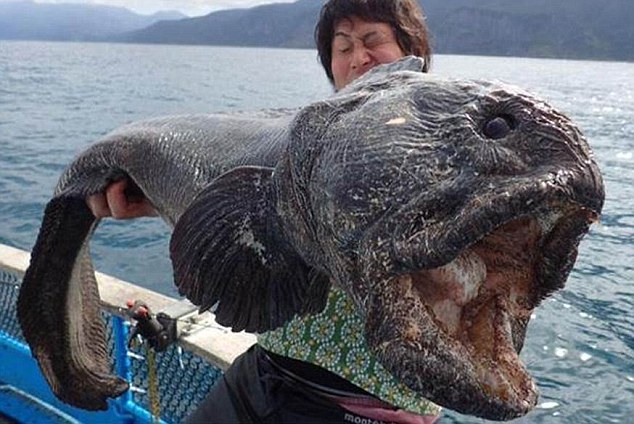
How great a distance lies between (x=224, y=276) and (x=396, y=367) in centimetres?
63

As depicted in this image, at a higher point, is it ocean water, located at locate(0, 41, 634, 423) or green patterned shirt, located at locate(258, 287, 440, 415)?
green patterned shirt, located at locate(258, 287, 440, 415)

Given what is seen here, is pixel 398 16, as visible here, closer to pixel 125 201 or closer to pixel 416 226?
pixel 125 201

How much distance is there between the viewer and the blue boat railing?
3.74 meters

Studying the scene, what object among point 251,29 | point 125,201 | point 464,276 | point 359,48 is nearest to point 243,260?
point 464,276

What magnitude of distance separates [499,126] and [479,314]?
39 cm

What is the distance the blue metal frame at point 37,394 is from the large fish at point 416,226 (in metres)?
2.42

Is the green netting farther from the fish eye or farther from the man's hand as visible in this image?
the fish eye

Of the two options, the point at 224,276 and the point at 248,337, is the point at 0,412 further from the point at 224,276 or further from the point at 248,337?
the point at 224,276

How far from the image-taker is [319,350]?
2.10 metres

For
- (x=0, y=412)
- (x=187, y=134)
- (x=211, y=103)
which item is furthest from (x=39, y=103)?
(x=187, y=134)

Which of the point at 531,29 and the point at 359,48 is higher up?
the point at 531,29

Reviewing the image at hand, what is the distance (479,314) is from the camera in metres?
1.42

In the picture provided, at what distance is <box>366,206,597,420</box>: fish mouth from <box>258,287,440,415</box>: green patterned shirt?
66cm

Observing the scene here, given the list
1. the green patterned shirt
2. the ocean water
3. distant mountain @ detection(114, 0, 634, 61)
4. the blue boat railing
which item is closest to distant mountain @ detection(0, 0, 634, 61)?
distant mountain @ detection(114, 0, 634, 61)
